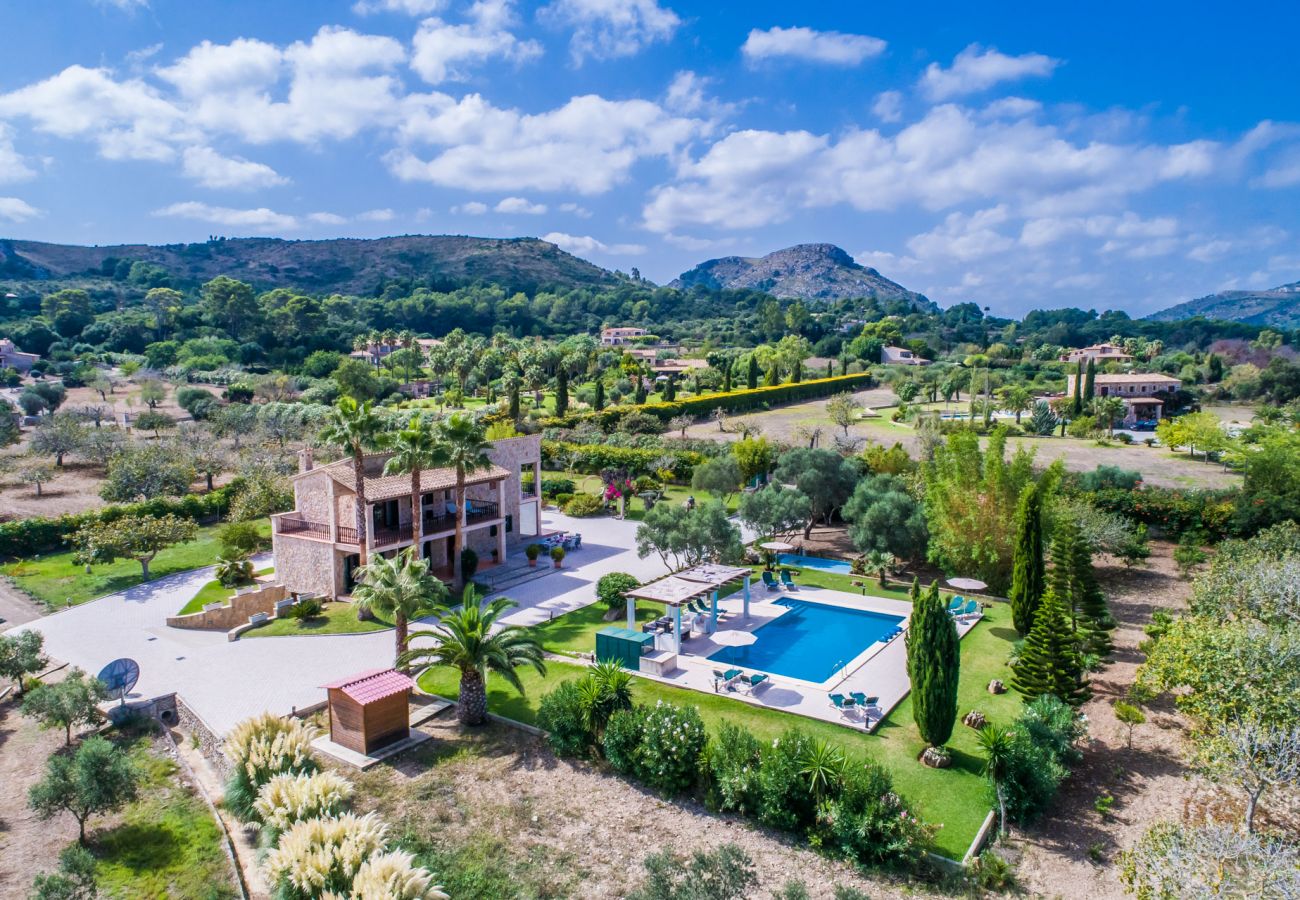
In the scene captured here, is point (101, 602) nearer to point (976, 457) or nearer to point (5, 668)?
point (5, 668)

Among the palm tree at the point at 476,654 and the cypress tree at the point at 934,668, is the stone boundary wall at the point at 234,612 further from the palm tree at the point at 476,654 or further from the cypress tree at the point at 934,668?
the cypress tree at the point at 934,668

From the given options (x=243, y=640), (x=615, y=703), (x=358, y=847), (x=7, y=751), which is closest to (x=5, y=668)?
(x=7, y=751)

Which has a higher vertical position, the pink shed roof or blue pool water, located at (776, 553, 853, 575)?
the pink shed roof

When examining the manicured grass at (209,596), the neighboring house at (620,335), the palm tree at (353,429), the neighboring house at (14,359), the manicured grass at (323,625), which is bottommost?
the manicured grass at (209,596)

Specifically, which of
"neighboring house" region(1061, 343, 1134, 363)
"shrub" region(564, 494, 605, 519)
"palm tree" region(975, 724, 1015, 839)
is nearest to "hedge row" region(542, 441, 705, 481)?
"shrub" region(564, 494, 605, 519)

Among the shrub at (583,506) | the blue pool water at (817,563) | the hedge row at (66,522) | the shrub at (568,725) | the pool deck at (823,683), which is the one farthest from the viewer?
the shrub at (583,506)

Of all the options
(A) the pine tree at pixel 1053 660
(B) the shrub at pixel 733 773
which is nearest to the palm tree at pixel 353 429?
(B) the shrub at pixel 733 773

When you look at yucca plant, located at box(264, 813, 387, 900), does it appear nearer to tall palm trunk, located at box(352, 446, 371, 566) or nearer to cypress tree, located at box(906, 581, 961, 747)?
cypress tree, located at box(906, 581, 961, 747)
